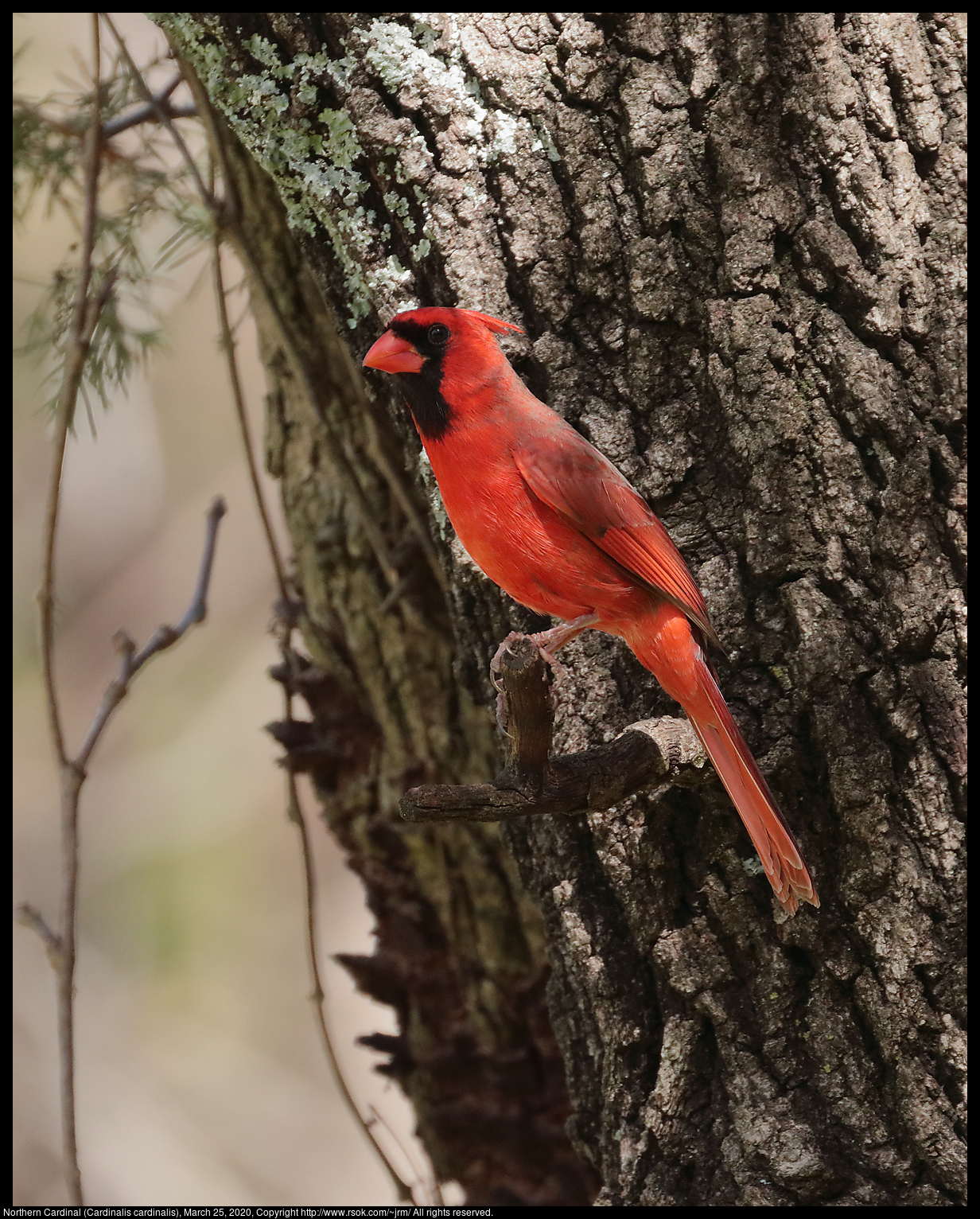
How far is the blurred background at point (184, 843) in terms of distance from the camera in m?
4.88

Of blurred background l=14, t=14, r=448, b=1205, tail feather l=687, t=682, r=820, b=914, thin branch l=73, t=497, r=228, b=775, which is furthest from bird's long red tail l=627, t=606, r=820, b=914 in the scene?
blurred background l=14, t=14, r=448, b=1205

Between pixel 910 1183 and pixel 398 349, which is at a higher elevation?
pixel 398 349

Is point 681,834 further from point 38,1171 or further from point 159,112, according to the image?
point 38,1171

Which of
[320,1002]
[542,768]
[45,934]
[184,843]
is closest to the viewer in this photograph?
[542,768]

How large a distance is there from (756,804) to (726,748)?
4.0 inches

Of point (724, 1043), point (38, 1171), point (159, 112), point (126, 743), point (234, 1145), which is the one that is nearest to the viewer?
point (724, 1043)

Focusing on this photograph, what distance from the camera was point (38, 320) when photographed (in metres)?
3.16

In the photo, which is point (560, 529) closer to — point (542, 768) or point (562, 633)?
point (562, 633)

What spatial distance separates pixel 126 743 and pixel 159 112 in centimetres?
353

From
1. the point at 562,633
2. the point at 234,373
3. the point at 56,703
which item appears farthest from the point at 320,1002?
the point at 234,373

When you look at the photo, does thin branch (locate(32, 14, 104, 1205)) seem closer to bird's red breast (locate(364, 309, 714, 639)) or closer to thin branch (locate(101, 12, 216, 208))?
thin branch (locate(101, 12, 216, 208))

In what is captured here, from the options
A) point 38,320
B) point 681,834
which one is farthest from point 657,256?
point 38,320

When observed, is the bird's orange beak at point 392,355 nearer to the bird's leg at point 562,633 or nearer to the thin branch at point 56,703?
the bird's leg at point 562,633

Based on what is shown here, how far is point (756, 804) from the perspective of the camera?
182cm
